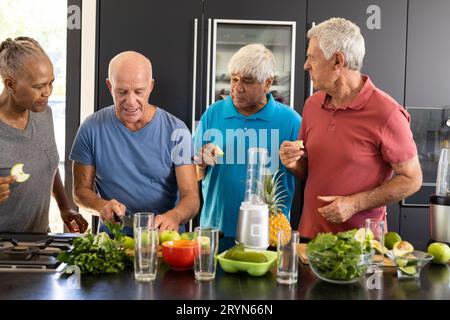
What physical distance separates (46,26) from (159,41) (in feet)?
2.86

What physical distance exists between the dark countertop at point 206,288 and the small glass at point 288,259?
3cm

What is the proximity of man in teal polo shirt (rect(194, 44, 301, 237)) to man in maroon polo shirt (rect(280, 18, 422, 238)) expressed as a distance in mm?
256

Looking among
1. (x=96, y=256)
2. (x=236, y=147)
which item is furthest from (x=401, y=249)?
(x=236, y=147)

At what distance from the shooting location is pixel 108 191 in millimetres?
2621

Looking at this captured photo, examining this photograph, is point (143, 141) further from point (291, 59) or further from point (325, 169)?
→ point (291, 59)

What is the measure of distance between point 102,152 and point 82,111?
1.33 meters

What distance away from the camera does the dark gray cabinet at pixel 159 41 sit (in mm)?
3771

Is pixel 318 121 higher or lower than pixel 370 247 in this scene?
higher

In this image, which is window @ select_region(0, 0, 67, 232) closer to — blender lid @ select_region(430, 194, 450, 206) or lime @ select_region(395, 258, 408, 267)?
blender lid @ select_region(430, 194, 450, 206)

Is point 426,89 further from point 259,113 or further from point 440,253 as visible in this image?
Result: point 440,253

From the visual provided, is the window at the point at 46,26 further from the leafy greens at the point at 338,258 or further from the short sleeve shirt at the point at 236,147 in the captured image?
the leafy greens at the point at 338,258

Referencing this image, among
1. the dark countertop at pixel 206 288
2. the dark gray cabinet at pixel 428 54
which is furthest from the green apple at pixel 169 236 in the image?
the dark gray cabinet at pixel 428 54

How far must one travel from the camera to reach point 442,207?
232cm

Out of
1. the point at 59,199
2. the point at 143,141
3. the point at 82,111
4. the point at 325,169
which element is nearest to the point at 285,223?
the point at 325,169
